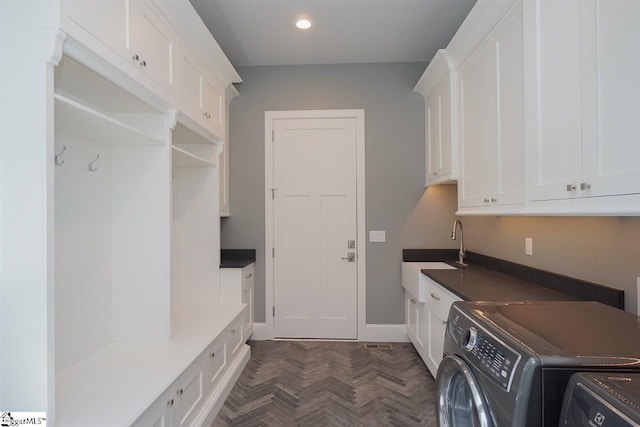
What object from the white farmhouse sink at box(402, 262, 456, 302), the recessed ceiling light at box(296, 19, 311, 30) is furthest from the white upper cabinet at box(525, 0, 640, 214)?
the recessed ceiling light at box(296, 19, 311, 30)

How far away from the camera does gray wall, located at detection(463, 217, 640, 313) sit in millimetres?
1482

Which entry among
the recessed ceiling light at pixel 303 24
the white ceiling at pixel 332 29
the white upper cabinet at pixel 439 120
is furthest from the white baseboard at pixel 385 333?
the recessed ceiling light at pixel 303 24

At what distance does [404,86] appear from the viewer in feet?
11.3

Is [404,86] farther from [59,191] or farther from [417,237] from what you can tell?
[59,191]

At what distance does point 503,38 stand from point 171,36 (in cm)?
197

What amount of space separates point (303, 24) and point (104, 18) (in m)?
1.70

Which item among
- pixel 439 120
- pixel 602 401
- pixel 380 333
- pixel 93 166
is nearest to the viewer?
pixel 602 401

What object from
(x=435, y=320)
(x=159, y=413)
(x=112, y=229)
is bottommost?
(x=159, y=413)

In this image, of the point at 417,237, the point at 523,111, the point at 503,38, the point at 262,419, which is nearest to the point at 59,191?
the point at 262,419

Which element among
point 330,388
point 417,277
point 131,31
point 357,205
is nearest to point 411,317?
point 417,277

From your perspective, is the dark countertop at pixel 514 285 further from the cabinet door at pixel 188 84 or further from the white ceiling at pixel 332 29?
the cabinet door at pixel 188 84

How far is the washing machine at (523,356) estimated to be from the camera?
2.76 feet

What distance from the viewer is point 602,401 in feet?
2.27

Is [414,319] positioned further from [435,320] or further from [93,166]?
[93,166]
